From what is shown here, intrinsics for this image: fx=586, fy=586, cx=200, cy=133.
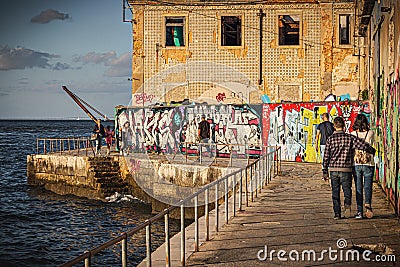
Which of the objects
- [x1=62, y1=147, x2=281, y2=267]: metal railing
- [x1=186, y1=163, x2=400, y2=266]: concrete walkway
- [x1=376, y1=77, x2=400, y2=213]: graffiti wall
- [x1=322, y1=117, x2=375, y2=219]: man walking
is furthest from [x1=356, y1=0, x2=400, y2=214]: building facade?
[x1=62, y1=147, x2=281, y2=267]: metal railing

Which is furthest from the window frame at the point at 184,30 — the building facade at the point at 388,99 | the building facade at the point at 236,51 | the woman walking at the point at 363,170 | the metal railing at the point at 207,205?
the woman walking at the point at 363,170

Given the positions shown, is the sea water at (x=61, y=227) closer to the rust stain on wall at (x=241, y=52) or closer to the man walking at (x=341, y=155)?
the man walking at (x=341, y=155)

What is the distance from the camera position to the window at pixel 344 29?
30547 millimetres

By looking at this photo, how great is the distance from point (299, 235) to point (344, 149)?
2.03 m

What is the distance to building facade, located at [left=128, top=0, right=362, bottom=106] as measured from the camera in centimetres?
3083

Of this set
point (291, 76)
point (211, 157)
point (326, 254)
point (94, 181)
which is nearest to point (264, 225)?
point (326, 254)

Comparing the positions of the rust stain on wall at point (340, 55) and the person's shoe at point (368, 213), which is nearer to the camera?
the person's shoe at point (368, 213)

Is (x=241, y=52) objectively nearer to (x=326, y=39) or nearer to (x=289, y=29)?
(x=289, y=29)

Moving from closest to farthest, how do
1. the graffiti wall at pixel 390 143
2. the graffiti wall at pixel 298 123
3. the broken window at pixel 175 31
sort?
the graffiti wall at pixel 390 143
the graffiti wall at pixel 298 123
the broken window at pixel 175 31

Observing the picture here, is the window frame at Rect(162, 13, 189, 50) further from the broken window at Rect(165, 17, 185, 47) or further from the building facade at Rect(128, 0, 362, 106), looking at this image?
the broken window at Rect(165, 17, 185, 47)

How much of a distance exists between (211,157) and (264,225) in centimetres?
1440

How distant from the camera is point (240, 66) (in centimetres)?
3142

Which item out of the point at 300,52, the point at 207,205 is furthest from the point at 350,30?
the point at 207,205

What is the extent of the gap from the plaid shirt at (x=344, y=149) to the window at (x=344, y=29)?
20829 mm
